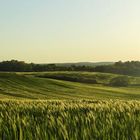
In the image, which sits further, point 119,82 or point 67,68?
point 67,68

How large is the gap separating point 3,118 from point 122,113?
1278 millimetres

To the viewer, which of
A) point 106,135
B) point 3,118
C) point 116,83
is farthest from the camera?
point 116,83

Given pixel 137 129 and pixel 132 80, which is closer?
pixel 137 129

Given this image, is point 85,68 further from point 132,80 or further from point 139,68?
point 132,80

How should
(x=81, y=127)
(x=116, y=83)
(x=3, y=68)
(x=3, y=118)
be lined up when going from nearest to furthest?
(x=81, y=127)
(x=3, y=118)
(x=116, y=83)
(x=3, y=68)

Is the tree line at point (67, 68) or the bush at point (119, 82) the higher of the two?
the tree line at point (67, 68)

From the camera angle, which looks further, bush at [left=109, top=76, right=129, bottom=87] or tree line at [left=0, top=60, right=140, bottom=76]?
tree line at [left=0, top=60, right=140, bottom=76]

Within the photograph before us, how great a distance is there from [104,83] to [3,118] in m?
105

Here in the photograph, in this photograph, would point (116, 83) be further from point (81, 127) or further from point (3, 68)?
point (81, 127)

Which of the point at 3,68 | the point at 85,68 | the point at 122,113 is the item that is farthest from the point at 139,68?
the point at 122,113

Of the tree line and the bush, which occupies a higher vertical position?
the tree line

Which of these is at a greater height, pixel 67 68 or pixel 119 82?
pixel 67 68

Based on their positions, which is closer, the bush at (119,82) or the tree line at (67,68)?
the bush at (119,82)

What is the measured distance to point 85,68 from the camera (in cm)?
14600
